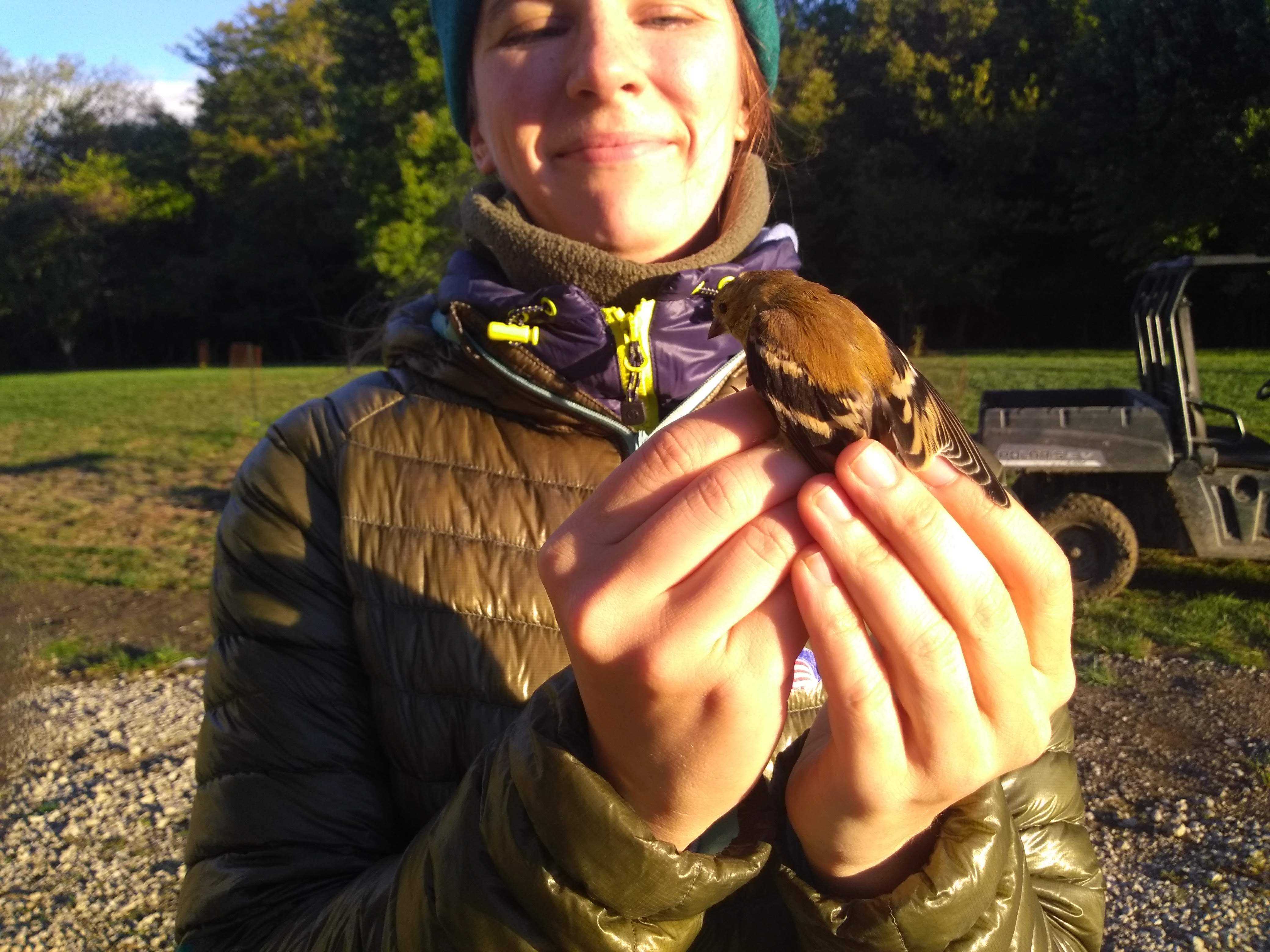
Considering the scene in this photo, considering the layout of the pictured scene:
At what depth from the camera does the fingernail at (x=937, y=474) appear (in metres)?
1.40

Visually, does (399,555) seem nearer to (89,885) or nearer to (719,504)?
(719,504)

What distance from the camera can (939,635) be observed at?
123cm

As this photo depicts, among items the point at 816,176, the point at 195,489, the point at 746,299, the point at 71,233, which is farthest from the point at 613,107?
the point at 71,233

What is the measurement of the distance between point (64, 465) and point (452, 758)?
18.4 metres

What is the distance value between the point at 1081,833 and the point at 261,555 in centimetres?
170

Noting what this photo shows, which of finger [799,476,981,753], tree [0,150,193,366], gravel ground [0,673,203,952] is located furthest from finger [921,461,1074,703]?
tree [0,150,193,366]

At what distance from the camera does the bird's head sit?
1899 mm

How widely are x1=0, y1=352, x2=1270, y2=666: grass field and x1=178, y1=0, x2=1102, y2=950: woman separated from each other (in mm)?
1105

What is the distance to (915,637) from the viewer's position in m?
1.23

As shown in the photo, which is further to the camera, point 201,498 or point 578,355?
point 201,498

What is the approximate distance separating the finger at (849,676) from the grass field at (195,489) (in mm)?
2082

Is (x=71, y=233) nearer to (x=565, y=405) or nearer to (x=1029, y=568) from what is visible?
(x=565, y=405)

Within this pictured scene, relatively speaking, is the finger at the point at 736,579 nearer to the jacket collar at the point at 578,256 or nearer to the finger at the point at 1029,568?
the finger at the point at 1029,568

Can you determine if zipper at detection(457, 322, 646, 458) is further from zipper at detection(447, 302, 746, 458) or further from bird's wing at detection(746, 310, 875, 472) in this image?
bird's wing at detection(746, 310, 875, 472)
